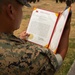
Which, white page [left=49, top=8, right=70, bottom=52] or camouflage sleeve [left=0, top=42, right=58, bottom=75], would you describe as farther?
white page [left=49, top=8, right=70, bottom=52]

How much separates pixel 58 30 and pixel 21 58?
805mm

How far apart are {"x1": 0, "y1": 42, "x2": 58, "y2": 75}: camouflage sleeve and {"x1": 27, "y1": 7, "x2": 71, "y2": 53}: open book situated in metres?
0.68

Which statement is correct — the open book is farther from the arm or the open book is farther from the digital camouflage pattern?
the digital camouflage pattern

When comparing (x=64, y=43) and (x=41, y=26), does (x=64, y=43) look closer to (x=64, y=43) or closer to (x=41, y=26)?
(x=64, y=43)

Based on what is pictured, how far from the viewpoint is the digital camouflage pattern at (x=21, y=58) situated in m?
1.72

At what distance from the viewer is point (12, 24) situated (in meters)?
1.82

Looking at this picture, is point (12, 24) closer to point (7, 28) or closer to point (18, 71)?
point (7, 28)

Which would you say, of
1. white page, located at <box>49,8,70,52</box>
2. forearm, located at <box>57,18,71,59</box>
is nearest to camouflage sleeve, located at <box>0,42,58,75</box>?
forearm, located at <box>57,18,71,59</box>

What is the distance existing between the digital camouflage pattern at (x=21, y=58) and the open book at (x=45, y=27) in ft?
2.22

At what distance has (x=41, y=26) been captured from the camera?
2.75 meters

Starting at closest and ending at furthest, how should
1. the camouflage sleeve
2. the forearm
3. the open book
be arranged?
the camouflage sleeve, the forearm, the open book

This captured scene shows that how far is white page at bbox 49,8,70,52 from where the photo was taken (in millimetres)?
2386

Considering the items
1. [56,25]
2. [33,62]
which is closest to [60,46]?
[56,25]

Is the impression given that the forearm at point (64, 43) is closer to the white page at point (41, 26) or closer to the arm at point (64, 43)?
the arm at point (64, 43)
